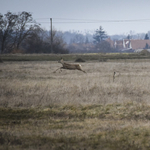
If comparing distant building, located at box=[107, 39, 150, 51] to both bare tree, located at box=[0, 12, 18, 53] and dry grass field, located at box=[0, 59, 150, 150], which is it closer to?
bare tree, located at box=[0, 12, 18, 53]

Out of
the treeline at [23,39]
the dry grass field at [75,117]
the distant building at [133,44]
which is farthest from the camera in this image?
the distant building at [133,44]

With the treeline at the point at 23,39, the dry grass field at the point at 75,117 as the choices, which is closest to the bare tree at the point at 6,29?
the treeline at the point at 23,39

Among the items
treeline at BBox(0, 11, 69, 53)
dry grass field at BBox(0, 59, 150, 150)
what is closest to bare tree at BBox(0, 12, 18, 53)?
treeline at BBox(0, 11, 69, 53)

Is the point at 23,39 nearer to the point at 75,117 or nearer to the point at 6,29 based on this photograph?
the point at 6,29

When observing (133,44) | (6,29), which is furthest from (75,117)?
(133,44)

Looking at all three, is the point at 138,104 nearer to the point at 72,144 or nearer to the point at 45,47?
the point at 72,144

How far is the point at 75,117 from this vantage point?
10922 millimetres

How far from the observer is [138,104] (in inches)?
484

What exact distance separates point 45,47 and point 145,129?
55.1 m

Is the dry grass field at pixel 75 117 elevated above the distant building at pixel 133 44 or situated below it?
below

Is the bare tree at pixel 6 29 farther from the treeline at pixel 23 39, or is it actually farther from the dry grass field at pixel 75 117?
the dry grass field at pixel 75 117

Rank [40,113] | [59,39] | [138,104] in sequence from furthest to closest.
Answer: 1. [59,39]
2. [138,104]
3. [40,113]

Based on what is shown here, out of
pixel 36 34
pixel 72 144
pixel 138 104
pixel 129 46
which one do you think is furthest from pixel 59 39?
pixel 129 46

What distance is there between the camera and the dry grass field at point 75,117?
25.8 feet
